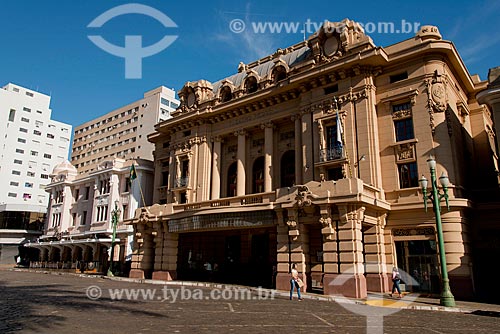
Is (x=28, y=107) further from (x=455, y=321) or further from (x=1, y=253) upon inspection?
(x=455, y=321)

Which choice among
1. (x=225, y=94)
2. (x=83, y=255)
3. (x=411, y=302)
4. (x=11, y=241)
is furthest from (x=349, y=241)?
(x=11, y=241)

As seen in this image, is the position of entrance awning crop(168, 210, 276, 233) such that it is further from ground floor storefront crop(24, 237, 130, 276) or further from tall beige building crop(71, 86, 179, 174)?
tall beige building crop(71, 86, 179, 174)

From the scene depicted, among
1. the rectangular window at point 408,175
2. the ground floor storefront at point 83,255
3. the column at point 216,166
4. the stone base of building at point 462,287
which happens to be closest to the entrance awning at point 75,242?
the ground floor storefront at point 83,255

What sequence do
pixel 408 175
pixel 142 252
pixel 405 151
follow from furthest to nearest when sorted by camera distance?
pixel 142 252 < pixel 405 151 < pixel 408 175

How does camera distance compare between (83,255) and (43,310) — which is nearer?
(43,310)

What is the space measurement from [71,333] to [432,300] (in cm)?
1746

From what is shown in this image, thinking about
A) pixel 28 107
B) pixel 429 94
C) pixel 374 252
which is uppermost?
pixel 28 107

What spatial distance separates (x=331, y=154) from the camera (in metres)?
26.9

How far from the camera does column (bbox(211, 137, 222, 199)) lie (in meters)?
34.7

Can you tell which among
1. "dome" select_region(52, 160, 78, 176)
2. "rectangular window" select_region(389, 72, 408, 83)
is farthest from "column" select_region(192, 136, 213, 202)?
"dome" select_region(52, 160, 78, 176)

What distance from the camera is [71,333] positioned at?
959 cm

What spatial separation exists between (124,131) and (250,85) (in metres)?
62.3

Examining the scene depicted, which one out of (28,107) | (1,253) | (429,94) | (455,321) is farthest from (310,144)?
(28,107)

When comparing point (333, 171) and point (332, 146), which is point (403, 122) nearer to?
point (332, 146)
